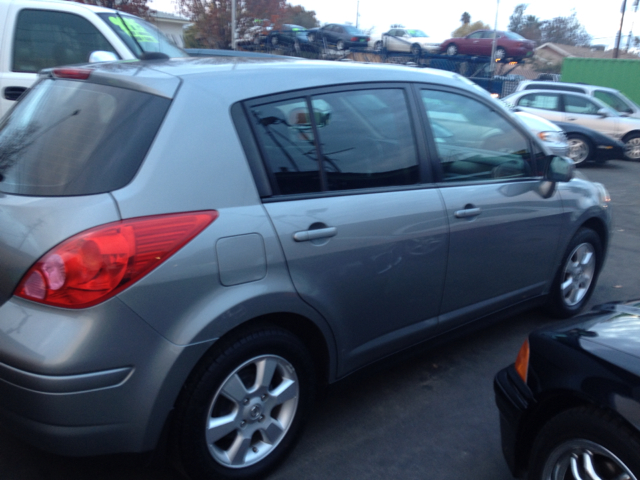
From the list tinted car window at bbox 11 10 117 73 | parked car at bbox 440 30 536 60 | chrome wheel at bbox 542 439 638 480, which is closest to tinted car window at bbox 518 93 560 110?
tinted car window at bbox 11 10 117 73

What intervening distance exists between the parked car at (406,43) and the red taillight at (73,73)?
28.1 metres

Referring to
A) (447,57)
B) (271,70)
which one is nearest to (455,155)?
(271,70)

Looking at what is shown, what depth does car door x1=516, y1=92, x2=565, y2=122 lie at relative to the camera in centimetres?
1476

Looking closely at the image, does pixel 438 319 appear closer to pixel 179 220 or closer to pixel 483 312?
pixel 483 312

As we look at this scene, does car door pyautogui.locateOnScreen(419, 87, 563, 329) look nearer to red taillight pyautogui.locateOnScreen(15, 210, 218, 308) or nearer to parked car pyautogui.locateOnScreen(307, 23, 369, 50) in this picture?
red taillight pyautogui.locateOnScreen(15, 210, 218, 308)

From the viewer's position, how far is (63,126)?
7.83 ft

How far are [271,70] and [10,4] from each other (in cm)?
397

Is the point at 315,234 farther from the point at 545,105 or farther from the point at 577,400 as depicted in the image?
the point at 545,105

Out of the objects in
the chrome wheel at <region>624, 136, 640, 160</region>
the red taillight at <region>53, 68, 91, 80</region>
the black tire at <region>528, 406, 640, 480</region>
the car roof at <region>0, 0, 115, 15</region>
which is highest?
the car roof at <region>0, 0, 115, 15</region>

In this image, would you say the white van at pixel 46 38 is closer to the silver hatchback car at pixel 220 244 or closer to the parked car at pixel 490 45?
the silver hatchback car at pixel 220 244

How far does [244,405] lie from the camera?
7.87ft

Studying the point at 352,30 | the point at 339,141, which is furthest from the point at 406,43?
the point at 339,141

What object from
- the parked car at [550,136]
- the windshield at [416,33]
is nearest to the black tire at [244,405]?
the parked car at [550,136]

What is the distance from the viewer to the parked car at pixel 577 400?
6.27 ft
